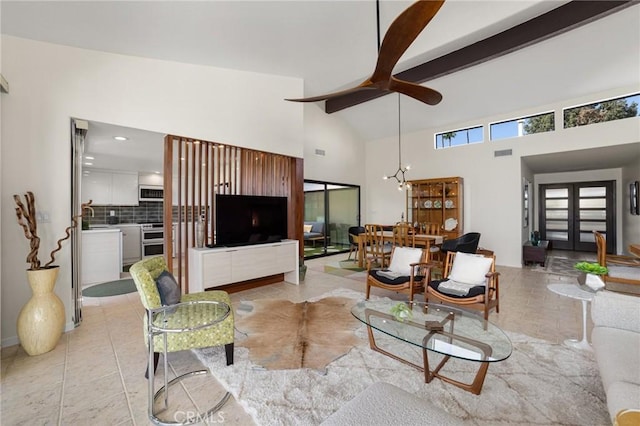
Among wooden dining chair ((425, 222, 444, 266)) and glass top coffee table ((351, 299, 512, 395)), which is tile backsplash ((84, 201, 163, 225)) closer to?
glass top coffee table ((351, 299, 512, 395))

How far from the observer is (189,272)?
416 centimetres

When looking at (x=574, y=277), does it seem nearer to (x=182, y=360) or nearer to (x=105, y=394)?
(x=182, y=360)

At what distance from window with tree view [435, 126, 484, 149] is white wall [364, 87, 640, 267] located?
0.43ft

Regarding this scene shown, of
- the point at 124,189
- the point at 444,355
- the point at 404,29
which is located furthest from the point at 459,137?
the point at 124,189

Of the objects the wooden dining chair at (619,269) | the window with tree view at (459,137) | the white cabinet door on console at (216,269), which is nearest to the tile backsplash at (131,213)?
the white cabinet door on console at (216,269)

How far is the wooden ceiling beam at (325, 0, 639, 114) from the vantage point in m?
3.50

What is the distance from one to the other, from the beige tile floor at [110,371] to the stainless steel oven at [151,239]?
9.88ft

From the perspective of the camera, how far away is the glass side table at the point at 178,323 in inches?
69.8

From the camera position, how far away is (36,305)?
2582 mm

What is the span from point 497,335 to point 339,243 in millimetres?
6669

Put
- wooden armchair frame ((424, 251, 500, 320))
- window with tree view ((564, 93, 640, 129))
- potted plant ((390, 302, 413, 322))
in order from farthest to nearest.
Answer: window with tree view ((564, 93, 640, 129)) → wooden armchair frame ((424, 251, 500, 320)) → potted plant ((390, 302, 413, 322))

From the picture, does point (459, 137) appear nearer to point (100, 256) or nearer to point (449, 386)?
point (449, 386)

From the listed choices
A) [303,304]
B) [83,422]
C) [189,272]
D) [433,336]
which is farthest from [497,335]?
[189,272]

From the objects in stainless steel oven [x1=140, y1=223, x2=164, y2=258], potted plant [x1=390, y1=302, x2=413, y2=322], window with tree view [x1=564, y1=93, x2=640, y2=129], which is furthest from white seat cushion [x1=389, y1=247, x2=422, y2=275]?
stainless steel oven [x1=140, y1=223, x2=164, y2=258]
